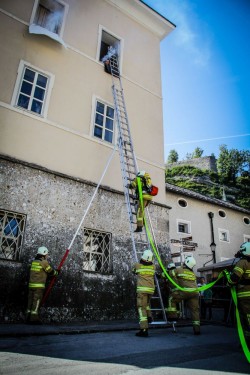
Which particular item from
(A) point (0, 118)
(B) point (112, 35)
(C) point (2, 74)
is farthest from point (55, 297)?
(B) point (112, 35)

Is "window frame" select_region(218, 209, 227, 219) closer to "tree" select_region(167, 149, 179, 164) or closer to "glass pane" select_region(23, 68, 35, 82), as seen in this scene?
"glass pane" select_region(23, 68, 35, 82)

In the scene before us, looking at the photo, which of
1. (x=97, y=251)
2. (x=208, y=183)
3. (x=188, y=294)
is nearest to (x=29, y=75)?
(x=97, y=251)

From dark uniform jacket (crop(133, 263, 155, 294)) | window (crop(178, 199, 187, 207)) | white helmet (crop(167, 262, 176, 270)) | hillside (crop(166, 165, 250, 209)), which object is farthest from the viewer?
hillside (crop(166, 165, 250, 209))

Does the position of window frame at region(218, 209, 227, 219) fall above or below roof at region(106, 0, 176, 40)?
below

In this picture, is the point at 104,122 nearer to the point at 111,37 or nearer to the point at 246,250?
the point at 111,37

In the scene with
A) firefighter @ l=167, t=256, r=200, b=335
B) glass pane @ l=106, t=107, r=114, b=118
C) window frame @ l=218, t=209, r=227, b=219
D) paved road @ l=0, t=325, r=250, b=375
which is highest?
window frame @ l=218, t=209, r=227, b=219

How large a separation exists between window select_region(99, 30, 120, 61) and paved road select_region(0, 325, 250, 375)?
414 inches

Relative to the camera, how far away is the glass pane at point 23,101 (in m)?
7.98

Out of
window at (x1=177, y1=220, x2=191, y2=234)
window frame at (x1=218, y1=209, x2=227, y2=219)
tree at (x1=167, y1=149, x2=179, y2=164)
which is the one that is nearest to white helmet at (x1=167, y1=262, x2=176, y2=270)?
window at (x1=177, y1=220, x2=191, y2=234)

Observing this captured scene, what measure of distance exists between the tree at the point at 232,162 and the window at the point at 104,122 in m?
51.2

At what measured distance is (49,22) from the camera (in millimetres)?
9734

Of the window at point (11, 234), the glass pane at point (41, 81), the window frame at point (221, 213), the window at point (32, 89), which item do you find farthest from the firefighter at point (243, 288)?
the window frame at point (221, 213)

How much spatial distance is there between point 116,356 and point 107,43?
11.6 m

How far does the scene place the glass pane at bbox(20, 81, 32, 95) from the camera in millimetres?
8152
